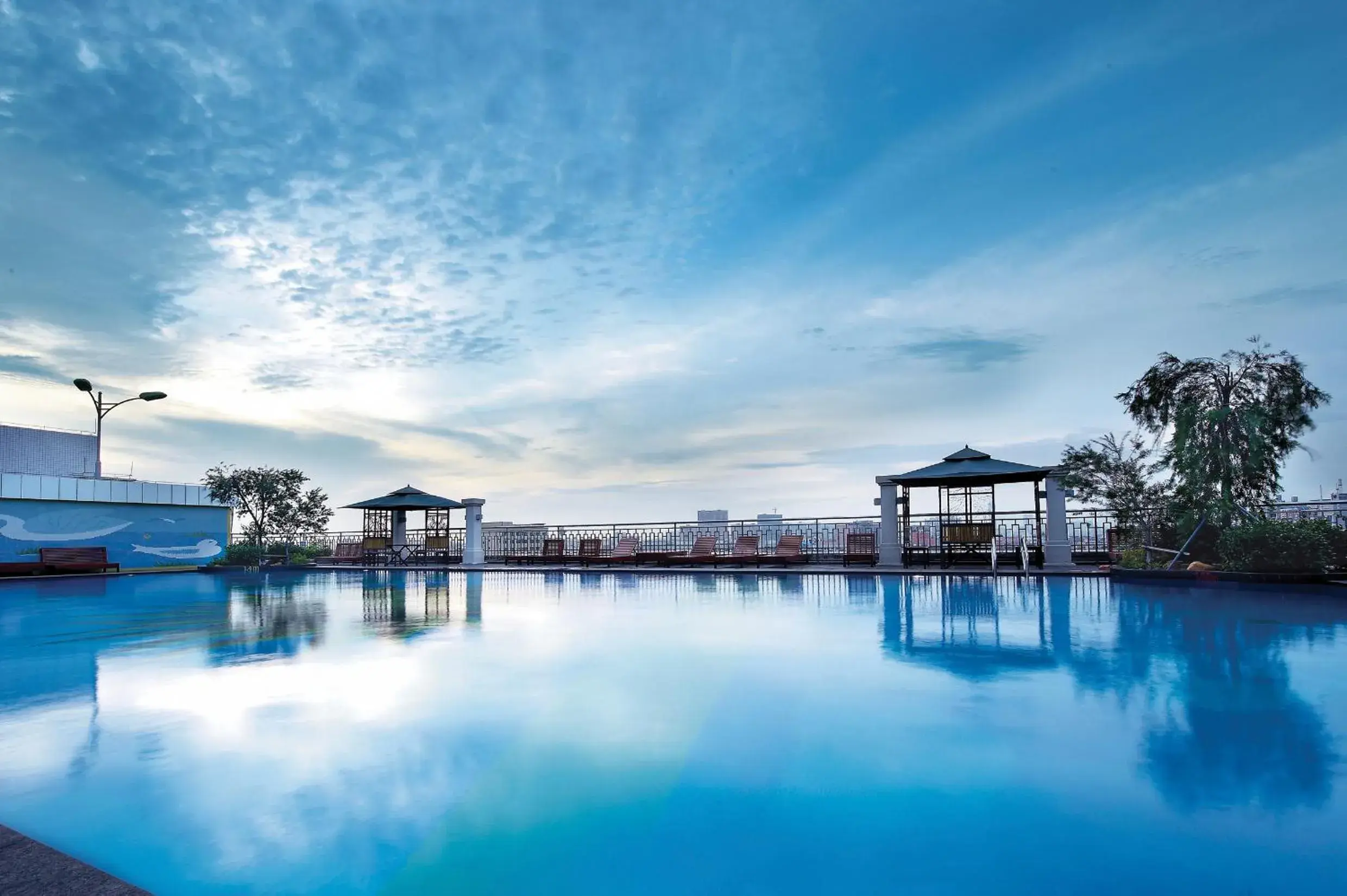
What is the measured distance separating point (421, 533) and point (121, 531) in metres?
9.52

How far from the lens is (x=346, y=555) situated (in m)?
25.0

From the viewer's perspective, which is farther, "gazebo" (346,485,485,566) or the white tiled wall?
"gazebo" (346,485,485,566)

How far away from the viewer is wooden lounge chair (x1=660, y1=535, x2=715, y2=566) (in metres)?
19.8

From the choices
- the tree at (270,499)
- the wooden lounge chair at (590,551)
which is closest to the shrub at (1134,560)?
the wooden lounge chair at (590,551)

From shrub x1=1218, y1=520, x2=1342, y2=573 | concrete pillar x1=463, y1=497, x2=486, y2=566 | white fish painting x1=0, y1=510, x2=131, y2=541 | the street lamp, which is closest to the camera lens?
shrub x1=1218, y1=520, x2=1342, y2=573

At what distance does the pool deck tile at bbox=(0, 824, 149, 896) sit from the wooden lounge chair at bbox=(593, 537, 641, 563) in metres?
18.3

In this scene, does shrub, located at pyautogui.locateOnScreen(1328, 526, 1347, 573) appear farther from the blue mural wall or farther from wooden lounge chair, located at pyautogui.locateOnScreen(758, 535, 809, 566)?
the blue mural wall

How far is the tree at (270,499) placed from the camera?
26.0 m

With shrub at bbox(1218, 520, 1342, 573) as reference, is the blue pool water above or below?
below

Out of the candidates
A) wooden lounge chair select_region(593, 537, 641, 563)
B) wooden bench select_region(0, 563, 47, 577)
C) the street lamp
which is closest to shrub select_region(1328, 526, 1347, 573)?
wooden lounge chair select_region(593, 537, 641, 563)

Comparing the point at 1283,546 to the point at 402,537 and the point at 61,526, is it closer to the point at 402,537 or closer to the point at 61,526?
the point at 402,537

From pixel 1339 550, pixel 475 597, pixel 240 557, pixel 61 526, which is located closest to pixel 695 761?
pixel 475 597

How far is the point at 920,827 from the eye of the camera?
2730 millimetres

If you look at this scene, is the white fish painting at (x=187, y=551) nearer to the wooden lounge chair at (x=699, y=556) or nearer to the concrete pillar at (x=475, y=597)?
the concrete pillar at (x=475, y=597)
